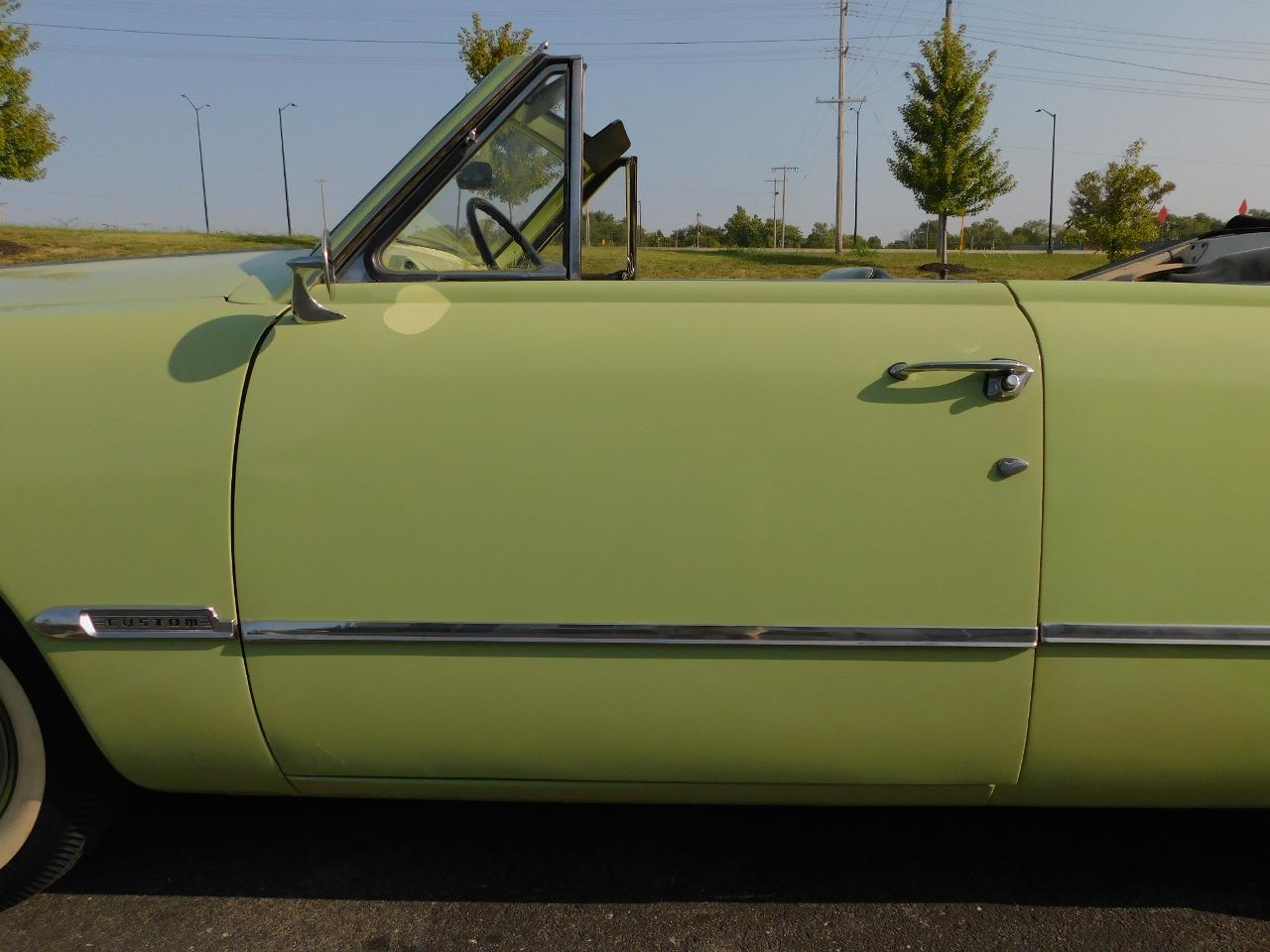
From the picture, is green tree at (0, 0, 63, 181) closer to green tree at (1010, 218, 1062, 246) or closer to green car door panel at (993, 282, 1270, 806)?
green car door panel at (993, 282, 1270, 806)

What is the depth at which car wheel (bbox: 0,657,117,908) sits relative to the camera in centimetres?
187

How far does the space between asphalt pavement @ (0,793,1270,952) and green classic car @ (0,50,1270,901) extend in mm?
297

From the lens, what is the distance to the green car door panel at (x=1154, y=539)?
1.71 metres

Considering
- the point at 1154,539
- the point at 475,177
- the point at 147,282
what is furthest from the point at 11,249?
the point at 1154,539

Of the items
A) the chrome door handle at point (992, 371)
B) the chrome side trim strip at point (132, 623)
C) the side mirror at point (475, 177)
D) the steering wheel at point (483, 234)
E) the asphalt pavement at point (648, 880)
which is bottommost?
the asphalt pavement at point (648, 880)

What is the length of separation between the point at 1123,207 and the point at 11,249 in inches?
916

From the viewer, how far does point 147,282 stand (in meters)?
2.16

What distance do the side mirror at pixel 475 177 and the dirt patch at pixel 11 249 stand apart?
63.6 feet

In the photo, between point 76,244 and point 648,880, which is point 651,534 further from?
point 76,244

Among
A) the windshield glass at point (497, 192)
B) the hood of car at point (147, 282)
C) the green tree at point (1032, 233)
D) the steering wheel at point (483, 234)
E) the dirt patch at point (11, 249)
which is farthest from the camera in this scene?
the green tree at point (1032, 233)

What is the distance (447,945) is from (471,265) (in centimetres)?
142

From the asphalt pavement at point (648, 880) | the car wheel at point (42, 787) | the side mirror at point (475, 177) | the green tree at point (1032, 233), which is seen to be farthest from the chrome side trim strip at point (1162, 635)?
the green tree at point (1032, 233)

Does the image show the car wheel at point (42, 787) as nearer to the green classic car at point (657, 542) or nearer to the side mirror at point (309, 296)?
the green classic car at point (657, 542)

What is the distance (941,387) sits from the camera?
1.74 meters
